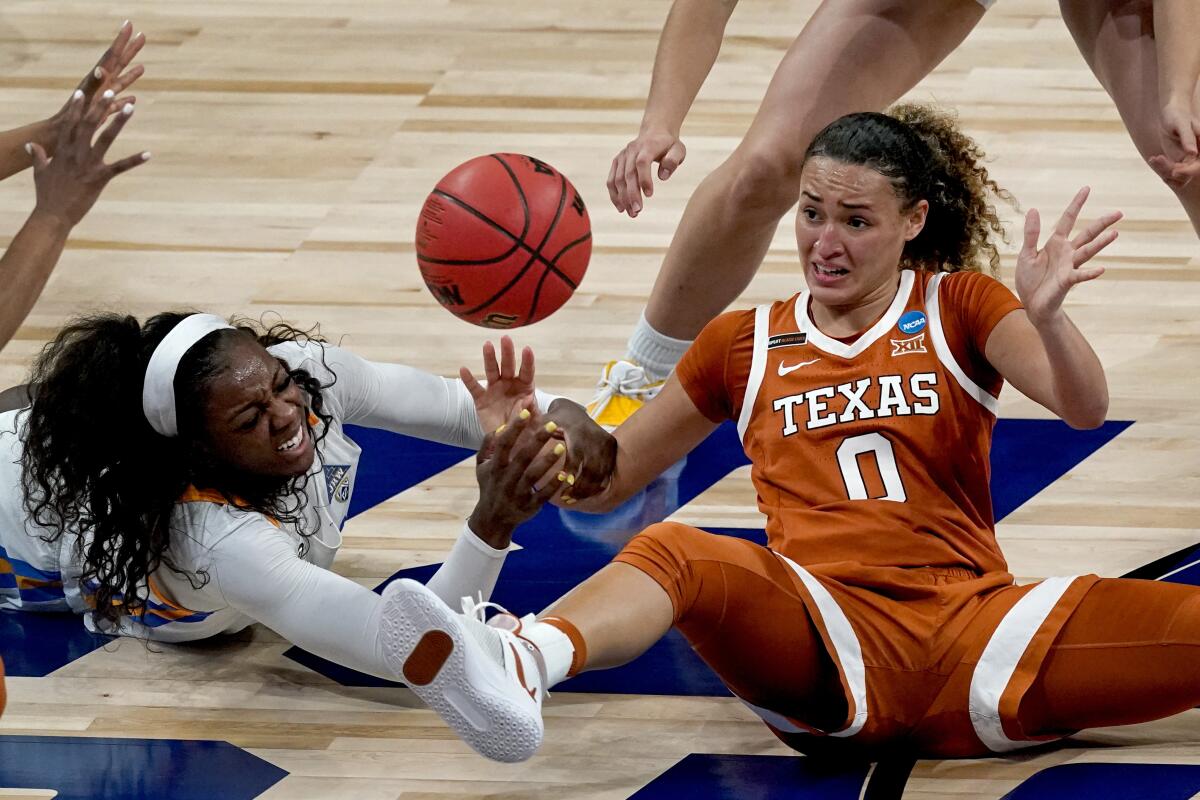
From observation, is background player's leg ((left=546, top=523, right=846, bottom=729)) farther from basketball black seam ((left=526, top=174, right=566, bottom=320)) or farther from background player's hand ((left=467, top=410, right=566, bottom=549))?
basketball black seam ((left=526, top=174, right=566, bottom=320))

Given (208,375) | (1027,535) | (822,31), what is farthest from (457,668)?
(822,31)

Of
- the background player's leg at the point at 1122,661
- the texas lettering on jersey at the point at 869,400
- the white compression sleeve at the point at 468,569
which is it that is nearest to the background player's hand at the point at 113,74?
the white compression sleeve at the point at 468,569

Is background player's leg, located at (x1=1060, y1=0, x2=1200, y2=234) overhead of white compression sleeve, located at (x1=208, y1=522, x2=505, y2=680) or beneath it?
overhead

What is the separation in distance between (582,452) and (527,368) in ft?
0.60

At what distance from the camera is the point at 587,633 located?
2.83 meters

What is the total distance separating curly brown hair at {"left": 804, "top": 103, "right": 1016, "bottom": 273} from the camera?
121 inches

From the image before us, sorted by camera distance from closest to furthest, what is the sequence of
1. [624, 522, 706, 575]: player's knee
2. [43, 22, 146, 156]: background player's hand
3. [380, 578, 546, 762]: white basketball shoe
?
[380, 578, 546, 762]: white basketball shoe → [624, 522, 706, 575]: player's knee → [43, 22, 146, 156]: background player's hand

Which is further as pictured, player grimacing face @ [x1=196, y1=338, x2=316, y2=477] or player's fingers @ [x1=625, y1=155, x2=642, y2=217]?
player's fingers @ [x1=625, y1=155, x2=642, y2=217]

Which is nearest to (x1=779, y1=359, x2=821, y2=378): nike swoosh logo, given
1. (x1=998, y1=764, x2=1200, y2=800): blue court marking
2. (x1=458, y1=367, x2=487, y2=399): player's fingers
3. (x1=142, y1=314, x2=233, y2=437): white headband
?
(x1=458, y1=367, x2=487, y2=399): player's fingers

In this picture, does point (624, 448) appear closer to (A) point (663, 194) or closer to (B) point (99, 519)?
(B) point (99, 519)

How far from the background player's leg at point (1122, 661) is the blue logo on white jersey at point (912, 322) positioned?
53 cm

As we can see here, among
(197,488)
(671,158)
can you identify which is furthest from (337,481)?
(671,158)

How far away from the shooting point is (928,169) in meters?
3.16

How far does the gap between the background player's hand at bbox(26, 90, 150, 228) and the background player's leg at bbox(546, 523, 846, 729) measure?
1.28 meters
